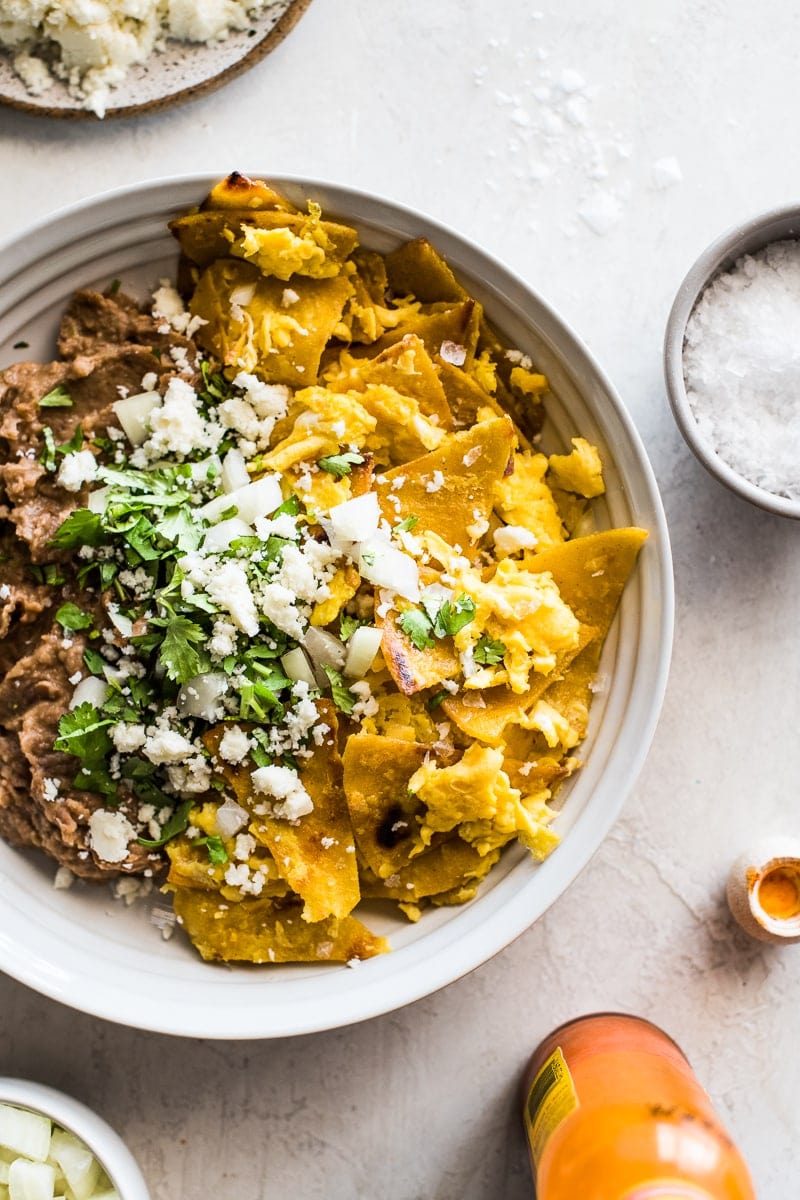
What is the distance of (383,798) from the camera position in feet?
6.63

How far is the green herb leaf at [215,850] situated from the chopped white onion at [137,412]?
0.82m

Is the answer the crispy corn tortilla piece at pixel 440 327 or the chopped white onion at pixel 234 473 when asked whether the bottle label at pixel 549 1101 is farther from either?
the crispy corn tortilla piece at pixel 440 327

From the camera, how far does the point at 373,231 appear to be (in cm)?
210

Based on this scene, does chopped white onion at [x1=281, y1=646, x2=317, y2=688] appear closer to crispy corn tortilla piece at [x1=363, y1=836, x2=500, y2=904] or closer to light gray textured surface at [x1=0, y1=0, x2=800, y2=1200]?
crispy corn tortilla piece at [x1=363, y1=836, x2=500, y2=904]

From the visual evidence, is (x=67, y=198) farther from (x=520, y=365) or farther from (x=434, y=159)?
(x=520, y=365)

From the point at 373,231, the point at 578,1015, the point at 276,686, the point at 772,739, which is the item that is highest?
the point at 373,231

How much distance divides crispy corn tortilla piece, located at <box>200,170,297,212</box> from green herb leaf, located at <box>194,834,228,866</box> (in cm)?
124

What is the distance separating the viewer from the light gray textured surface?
2.39m

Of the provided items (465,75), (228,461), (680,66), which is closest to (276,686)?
(228,461)

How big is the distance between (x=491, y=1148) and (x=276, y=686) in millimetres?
1286

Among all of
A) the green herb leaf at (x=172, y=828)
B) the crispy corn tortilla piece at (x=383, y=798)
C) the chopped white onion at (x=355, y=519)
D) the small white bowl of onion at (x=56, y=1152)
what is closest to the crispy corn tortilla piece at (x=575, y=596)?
the crispy corn tortilla piece at (x=383, y=798)

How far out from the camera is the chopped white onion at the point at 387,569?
Result: 1.97m

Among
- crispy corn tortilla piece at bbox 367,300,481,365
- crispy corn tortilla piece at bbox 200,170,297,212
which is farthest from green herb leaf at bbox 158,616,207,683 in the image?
crispy corn tortilla piece at bbox 200,170,297,212

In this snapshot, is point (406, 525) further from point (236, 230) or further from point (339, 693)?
point (236, 230)
